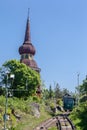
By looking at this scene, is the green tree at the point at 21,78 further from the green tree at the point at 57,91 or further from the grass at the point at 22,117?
the green tree at the point at 57,91

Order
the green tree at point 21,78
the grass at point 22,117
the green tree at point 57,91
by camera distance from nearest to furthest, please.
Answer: the grass at point 22,117 → the green tree at point 21,78 → the green tree at point 57,91

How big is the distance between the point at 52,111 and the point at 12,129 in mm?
35449

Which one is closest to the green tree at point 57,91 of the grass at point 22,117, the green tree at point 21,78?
the green tree at point 21,78

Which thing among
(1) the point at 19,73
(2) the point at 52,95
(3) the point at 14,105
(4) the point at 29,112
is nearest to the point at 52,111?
(1) the point at 19,73

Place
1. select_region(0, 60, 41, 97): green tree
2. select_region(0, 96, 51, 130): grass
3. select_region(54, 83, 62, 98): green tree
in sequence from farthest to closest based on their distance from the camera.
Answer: select_region(54, 83, 62, 98): green tree, select_region(0, 60, 41, 97): green tree, select_region(0, 96, 51, 130): grass

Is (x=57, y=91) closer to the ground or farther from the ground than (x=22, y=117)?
farther from the ground

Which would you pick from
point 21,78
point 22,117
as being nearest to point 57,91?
point 21,78

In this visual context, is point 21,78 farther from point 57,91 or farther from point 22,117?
point 57,91

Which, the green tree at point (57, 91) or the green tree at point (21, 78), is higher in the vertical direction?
the green tree at point (57, 91)

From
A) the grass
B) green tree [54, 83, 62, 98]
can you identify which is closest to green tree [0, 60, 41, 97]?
the grass

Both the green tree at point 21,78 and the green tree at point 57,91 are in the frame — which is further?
the green tree at point 57,91

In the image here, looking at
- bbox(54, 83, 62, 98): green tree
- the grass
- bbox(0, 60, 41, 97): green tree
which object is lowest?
the grass

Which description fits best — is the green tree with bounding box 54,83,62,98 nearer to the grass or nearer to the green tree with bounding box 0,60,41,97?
the green tree with bounding box 0,60,41,97

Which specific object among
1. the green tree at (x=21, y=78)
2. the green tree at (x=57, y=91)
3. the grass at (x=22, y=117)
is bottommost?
the grass at (x=22, y=117)
